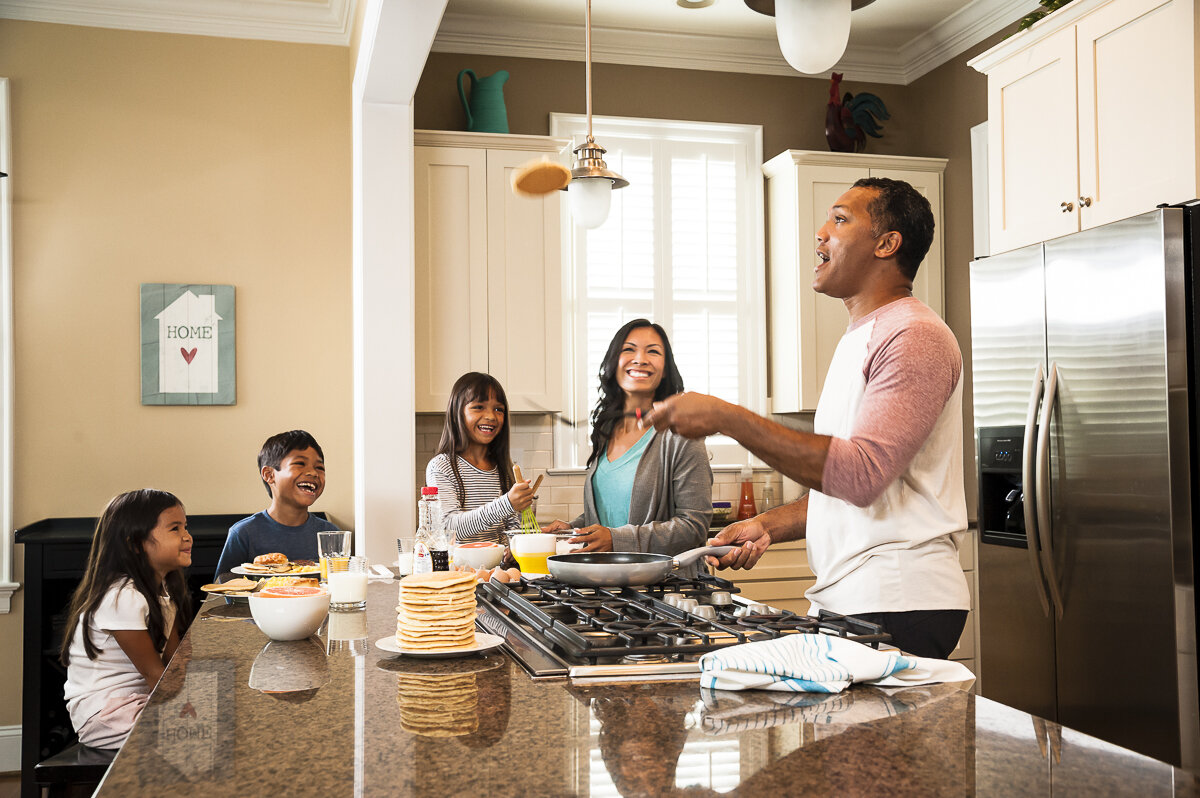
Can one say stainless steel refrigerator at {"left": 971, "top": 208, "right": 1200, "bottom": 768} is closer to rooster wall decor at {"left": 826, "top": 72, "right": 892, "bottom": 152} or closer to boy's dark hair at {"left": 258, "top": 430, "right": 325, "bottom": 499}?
rooster wall decor at {"left": 826, "top": 72, "right": 892, "bottom": 152}

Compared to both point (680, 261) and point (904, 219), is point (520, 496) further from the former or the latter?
point (680, 261)

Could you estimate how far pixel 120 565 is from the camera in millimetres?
2250

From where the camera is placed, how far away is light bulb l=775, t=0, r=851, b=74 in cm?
154

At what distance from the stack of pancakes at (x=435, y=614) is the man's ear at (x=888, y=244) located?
0.88 m

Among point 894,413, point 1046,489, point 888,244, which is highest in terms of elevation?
point 888,244

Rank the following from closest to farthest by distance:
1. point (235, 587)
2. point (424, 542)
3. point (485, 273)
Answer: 1. point (235, 587)
2. point (424, 542)
3. point (485, 273)

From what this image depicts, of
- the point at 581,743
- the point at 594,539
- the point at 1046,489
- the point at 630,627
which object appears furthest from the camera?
the point at 1046,489

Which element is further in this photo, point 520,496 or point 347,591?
point 520,496

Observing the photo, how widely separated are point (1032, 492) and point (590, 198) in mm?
1522

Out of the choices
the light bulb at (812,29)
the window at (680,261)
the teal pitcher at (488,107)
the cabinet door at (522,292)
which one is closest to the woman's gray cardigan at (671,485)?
the light bulb at (812,29)

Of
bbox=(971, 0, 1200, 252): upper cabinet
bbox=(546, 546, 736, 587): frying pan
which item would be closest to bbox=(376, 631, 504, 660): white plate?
bbox=(546, 546, 736, 587): frying pan

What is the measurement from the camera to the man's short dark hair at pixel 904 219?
1688 mm

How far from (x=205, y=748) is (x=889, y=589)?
1.02 meters

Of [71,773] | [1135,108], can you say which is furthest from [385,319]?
[1135,108]
